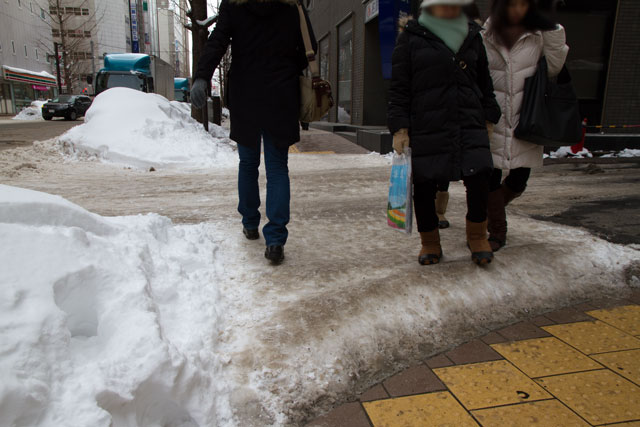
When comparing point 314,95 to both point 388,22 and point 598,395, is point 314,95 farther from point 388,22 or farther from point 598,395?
point 388,22

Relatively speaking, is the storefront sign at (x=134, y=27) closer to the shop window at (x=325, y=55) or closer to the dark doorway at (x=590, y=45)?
the shop window at (x=325, y=55)

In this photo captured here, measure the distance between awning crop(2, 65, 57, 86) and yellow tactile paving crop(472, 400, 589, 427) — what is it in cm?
4949

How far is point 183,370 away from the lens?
70.2 inches

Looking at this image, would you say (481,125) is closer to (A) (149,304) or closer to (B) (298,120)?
(B) (298,120)

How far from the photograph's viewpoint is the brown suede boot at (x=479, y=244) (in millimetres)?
2977

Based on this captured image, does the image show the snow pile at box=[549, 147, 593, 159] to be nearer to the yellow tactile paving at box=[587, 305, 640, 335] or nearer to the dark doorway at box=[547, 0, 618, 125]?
the dark doorway at box=[547, 0, 618, 125]

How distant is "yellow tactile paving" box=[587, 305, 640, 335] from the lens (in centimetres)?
259

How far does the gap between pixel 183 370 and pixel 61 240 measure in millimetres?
747

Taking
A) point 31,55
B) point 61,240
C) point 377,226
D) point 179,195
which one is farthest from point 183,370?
point 31,55

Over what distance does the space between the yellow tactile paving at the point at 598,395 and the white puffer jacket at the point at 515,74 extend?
1529mm

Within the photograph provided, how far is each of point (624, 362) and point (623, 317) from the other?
0.55 m

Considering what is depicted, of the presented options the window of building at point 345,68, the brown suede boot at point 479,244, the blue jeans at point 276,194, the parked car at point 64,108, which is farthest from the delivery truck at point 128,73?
the brown suede boot at point 479,244

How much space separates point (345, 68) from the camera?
1667 centimetres

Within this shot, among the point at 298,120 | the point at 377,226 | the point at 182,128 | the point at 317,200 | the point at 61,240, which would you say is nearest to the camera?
the point at 61,240
